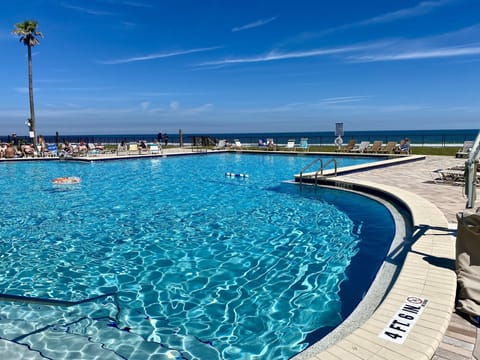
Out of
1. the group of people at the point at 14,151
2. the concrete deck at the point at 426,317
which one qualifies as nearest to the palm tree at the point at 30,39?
the group of people at the point at 14,151

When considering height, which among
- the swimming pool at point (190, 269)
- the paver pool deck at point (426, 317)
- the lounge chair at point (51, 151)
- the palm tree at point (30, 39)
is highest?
the palm tree at point (30, 39)

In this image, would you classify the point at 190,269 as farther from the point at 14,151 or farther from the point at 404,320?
the point at 14,151

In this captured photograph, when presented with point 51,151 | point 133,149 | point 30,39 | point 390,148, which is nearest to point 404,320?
point 390,148

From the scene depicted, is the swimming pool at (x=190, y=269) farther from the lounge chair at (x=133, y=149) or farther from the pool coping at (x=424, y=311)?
A: the lounge chair at (x=133, y=149)

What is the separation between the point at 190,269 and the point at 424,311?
11.1ft

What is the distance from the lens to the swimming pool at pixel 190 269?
3852 millimetres

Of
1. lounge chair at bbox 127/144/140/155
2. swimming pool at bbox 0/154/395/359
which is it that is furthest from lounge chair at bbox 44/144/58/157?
swimming pool at bbox 0/154/395/359

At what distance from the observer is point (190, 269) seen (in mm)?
5547

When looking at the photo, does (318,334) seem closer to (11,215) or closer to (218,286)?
(218,286)

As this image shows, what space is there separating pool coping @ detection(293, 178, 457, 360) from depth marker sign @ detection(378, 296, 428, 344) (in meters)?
0.03

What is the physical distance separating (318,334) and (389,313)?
0.93m

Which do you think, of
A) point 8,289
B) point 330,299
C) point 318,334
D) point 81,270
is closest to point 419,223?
point 330,299

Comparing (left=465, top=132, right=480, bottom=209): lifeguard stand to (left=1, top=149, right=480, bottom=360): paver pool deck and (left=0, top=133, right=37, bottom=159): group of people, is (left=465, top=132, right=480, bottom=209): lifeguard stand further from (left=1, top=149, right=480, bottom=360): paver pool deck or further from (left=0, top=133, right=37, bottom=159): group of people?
(left=0, top=133, right=37, bottom=159): group of people

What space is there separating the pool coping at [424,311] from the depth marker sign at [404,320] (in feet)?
0.09
